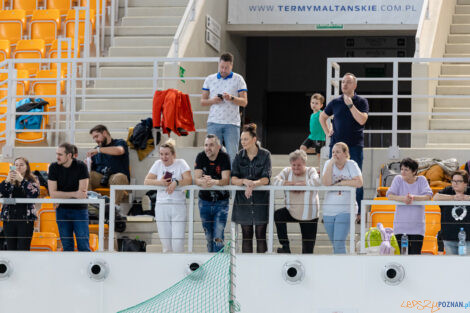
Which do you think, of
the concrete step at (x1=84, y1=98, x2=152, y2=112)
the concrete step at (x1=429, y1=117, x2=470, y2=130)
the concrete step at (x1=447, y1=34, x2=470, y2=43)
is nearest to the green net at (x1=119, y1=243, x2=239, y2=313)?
the concrete step at (x1=429, y1=117, x2=470, y2=130)

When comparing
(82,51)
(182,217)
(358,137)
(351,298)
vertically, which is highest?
(82,51)

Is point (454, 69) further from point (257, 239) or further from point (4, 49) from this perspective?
point (4, 49)

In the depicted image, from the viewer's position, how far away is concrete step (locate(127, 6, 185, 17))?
15258mm

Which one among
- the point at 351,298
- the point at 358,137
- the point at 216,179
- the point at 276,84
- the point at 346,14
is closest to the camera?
the point at 351,298

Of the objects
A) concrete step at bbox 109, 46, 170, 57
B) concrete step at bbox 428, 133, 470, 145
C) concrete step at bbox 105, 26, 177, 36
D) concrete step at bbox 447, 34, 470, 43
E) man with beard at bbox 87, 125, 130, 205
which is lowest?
man with beard at bbox 87, 125, 130, 205

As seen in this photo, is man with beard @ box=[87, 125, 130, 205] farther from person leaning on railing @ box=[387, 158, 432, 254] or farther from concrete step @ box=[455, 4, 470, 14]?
concrete step @ box=[455, 4, 470, 14]

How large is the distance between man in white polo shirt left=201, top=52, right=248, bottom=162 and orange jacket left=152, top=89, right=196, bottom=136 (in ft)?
1.56

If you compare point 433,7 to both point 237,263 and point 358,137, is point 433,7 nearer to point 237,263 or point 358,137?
point 358,137

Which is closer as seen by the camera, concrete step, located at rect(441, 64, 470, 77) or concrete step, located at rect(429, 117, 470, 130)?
concrete step, located at rect(429, 117, 470, 130)

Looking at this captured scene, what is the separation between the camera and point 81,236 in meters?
9.28

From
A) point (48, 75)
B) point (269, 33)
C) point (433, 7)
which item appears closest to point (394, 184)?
point (433, 7)

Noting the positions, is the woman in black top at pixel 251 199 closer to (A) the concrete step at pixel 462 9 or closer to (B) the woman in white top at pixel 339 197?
(B) the woman in white top at pixel 339 197

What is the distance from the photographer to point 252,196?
9047mm

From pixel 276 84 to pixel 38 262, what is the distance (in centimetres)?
1130
